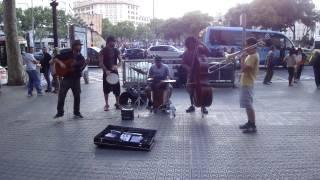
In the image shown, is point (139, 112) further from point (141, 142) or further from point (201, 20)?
point (201, 20)

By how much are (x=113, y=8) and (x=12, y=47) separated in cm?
14119

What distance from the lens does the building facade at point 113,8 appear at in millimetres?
151000

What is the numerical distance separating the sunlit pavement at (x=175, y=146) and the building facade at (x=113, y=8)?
451 feet

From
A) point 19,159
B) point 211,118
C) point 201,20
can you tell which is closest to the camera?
point 19,159

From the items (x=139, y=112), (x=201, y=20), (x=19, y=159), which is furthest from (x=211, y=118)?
(x=201, y=20)

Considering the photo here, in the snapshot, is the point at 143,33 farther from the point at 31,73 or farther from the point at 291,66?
the point at 31,73

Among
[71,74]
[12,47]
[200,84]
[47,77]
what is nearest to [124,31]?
[12,47]

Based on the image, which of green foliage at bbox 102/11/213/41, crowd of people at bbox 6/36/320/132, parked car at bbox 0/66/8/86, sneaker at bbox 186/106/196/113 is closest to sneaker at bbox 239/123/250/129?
crowd of people at bbox 6/36/320/132

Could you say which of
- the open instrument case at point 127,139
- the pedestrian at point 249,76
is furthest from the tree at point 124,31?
the open instrument case at point 127,139

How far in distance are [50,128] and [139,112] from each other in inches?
91.9

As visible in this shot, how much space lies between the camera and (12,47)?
59.0ft

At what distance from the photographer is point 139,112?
34.3ft

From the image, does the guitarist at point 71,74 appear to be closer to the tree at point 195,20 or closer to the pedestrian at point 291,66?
the pedestrian at point 291,66

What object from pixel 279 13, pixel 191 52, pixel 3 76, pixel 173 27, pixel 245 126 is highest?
pixel 173 27
